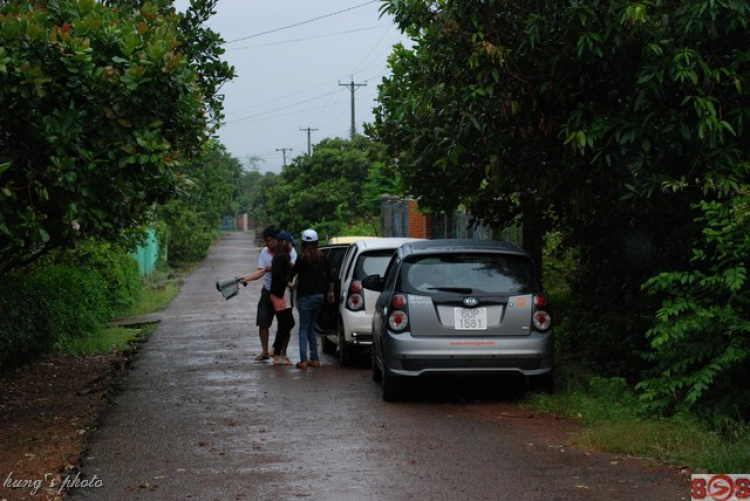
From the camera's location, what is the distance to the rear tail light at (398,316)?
1025 cm

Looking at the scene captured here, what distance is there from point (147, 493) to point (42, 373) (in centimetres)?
843

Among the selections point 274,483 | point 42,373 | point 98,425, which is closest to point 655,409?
point 274,483

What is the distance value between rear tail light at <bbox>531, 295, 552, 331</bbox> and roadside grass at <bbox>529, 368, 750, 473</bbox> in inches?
27.9

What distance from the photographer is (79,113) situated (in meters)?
9.04

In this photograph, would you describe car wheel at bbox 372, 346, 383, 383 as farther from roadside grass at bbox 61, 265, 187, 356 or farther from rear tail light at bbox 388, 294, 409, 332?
roadside grass at bbox 61, 265, 187, 356

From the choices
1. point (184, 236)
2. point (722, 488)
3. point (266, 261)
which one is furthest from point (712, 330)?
Result: point (184, 236)

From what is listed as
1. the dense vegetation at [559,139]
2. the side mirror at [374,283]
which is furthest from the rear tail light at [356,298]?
the dense vegetation at [559,139]

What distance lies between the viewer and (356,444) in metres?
8.53

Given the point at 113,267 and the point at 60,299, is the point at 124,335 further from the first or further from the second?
the point at 113,267

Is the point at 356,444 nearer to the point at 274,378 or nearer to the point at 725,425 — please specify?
the point at 725,425

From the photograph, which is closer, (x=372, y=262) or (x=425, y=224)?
(x=372, y=262)

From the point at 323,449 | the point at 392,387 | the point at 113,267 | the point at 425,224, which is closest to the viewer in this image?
the point at 323,449

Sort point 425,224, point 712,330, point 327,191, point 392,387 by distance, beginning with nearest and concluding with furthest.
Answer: point 712,330 → point 392,387 → point 425,224 → point 327,191

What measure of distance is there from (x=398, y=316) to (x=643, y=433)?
2.96 meters
